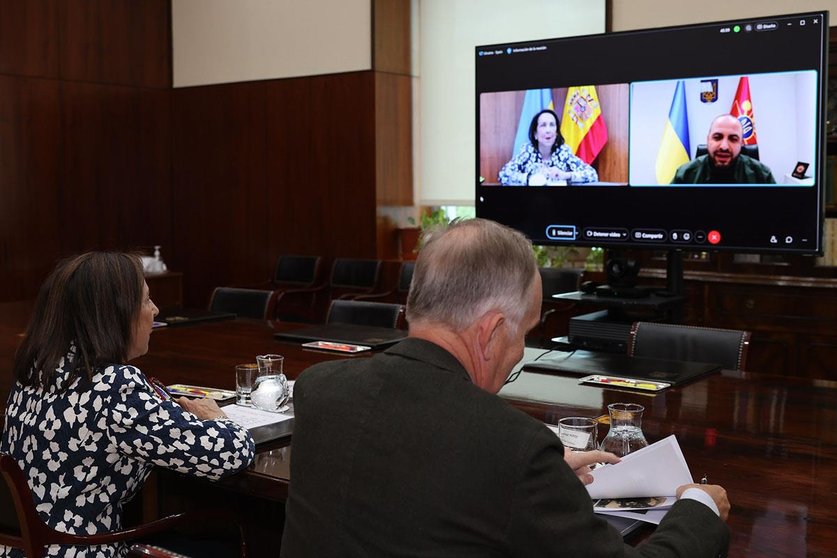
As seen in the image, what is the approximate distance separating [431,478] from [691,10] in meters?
5.52

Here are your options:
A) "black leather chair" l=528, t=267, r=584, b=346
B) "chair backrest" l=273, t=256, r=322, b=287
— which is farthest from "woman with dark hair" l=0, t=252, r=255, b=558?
"chair backrest" l=273, t=256, r=322, b=287

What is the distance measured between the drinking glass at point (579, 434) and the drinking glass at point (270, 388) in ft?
2.89

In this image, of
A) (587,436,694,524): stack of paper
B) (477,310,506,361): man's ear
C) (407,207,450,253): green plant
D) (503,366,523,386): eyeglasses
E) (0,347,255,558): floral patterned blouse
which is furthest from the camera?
(407,207,450,253): green plant

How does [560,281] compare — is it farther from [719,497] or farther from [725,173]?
[719,497]

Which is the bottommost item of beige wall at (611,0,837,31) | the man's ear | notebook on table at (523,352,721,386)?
notebook on table at (523,352,721,386)

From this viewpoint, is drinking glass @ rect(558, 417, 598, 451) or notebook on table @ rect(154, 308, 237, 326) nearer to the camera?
drinking glass @ rect(558, 417, 598, 451)

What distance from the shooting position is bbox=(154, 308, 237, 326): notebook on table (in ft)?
14.5

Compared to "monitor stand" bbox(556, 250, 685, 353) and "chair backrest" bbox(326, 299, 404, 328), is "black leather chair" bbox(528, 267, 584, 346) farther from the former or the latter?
"chair backrest" bbox(326, 299, 404, 328)

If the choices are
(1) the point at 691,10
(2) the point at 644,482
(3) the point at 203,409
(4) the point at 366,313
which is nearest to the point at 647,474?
(2) the point at 644,482

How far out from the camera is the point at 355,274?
7434 mm

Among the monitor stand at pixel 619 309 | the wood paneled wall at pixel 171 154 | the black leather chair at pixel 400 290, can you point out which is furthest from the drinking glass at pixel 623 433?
the wood paneled wall at pixel 171 154

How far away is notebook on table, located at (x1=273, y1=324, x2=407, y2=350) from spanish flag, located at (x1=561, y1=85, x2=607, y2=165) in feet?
4.94

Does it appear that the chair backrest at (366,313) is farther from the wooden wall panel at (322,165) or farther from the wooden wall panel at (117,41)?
the wooden wall panel at (117,41)

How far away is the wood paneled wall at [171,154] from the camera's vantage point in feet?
25.2
